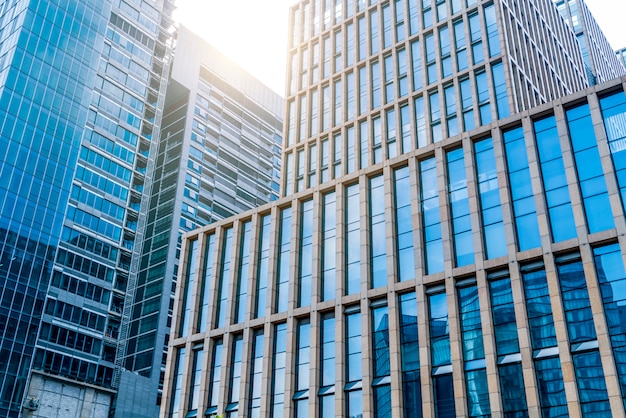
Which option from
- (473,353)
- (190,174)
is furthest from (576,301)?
(190,174)

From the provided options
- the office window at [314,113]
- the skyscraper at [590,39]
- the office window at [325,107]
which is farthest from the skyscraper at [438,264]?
the skyscraper at [590,39]

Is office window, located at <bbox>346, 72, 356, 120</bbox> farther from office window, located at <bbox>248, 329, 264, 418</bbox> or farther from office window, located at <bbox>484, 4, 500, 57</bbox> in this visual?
office window, located at <bbox>248, 329, 264, 418</bbox>

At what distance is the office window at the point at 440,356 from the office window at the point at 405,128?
792 inches

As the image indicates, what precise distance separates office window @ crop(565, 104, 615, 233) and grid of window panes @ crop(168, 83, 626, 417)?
0.20m

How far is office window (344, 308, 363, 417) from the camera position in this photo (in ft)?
123

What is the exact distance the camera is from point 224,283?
159ft

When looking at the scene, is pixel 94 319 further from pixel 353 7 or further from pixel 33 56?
pixel 353 7

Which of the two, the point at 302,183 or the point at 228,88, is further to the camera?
the point at 228,88

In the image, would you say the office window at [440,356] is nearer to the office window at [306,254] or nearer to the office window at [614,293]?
the office window at [614,293]

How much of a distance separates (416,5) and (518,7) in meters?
8.83

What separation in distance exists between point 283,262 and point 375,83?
21.8 m

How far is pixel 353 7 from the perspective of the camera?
6544cm

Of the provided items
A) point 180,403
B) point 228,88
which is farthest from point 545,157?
point 228,88

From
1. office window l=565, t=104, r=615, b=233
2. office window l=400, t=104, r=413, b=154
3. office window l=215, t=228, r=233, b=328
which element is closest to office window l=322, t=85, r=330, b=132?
office window l=400, t=104, r=413, b=154
